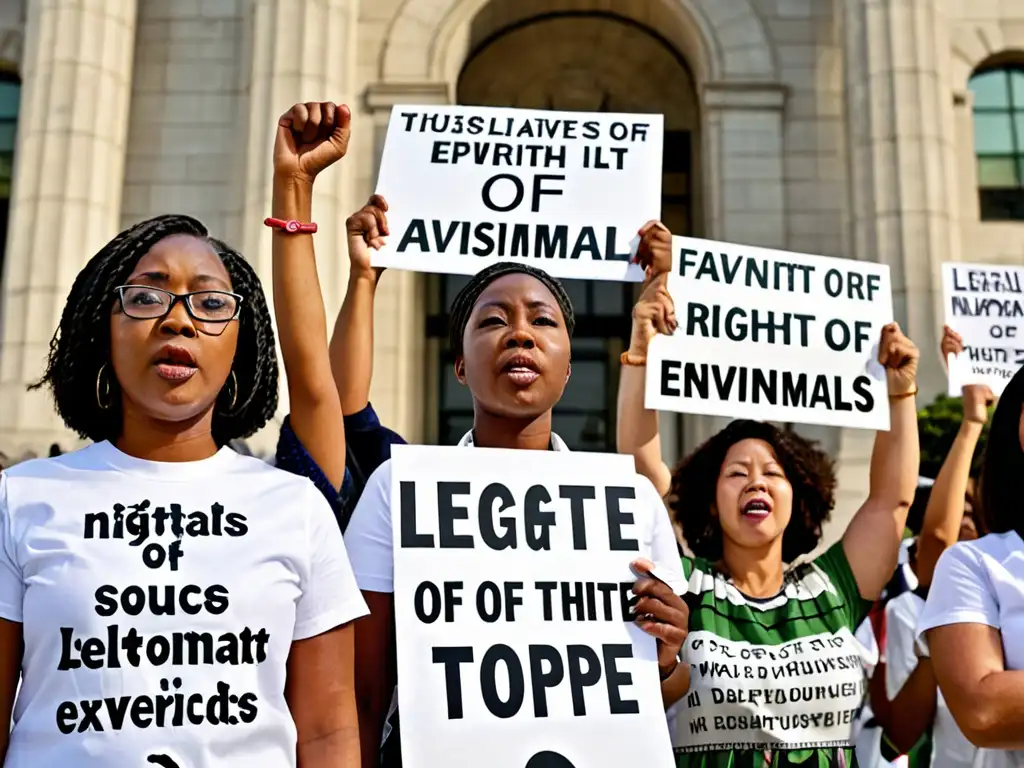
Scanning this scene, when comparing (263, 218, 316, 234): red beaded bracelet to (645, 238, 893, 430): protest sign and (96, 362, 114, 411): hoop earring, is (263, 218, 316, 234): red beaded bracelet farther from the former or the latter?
(645, 238, 893, 430): protest sign

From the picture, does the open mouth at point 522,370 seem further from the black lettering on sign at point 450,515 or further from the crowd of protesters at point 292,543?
the black lettering on sign at point 450,515

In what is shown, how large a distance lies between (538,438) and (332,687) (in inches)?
39.5

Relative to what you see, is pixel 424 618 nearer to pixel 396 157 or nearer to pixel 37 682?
pixel 37 682

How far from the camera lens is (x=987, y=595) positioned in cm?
288

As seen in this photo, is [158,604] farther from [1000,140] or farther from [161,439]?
[1000,140]

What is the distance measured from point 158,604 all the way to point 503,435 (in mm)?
1138

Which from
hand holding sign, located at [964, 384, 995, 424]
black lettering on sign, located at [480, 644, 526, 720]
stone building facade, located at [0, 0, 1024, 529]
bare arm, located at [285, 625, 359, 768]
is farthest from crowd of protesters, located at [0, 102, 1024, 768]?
stone building facade, located at [0, 0, 1024, 529]

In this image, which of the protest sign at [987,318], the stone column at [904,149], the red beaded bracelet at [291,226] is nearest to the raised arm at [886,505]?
the red beaded bracelet at [291,226]

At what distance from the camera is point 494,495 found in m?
2.89

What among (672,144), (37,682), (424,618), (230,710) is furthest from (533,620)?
(672,144)

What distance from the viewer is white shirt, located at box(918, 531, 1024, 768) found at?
2832 millimetres

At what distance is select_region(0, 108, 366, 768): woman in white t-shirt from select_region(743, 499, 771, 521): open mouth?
6.11ft

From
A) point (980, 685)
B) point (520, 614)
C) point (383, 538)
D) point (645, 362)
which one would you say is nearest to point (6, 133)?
point (645, 362)

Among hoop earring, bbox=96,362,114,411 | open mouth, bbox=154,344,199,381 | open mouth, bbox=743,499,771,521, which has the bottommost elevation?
open mouth, bbox=743,499,771,521
